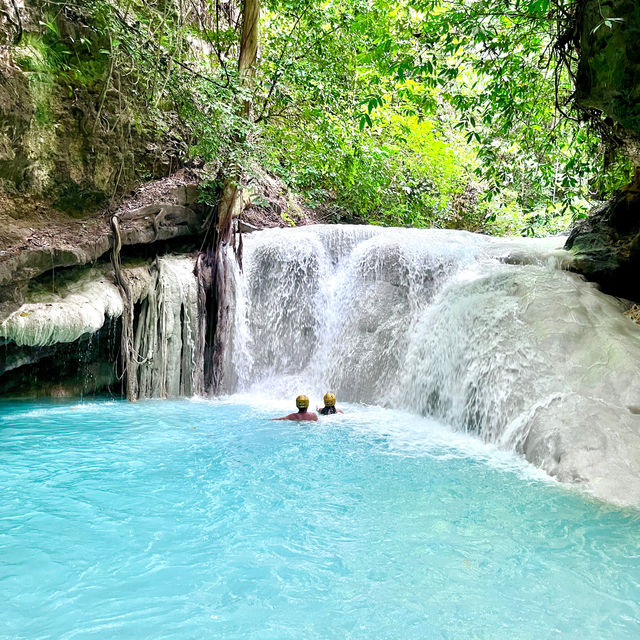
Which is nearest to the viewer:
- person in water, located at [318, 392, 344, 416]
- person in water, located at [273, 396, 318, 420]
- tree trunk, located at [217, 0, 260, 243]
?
person in water, located at [273, 396, 318, 420]

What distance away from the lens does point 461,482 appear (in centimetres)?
448

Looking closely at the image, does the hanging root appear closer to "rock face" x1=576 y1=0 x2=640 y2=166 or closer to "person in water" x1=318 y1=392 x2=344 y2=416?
"person in water" x1=318 y1=392 x2=344 y2=416

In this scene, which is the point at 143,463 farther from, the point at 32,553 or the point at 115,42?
the point at 115,42

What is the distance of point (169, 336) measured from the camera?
845cm

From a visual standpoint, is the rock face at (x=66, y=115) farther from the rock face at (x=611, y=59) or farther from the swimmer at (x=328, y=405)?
the rock face at (x=611, y=59)

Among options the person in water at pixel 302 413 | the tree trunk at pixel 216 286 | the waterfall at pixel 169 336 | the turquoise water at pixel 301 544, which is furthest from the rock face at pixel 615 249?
the waterfall at pixel 169 336

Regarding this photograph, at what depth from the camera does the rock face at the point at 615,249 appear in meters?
7.13

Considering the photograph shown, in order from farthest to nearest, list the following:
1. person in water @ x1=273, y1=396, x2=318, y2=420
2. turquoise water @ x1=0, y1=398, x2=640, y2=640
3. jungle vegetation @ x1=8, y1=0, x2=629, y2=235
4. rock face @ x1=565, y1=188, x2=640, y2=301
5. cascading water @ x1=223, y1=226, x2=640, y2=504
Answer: rock face @ x1=565, y1=188, x2=640, y2=301, person in water @ x1=273, y1=396, x2=318, y2=420, jungle vegetation @ x1=8, y1=0, x2=629, y2=235, cascading water @ x1=223, y1=226, x2=640, y2=504, turquoise water @ x1=0, y1=398, x2=640, y2=640

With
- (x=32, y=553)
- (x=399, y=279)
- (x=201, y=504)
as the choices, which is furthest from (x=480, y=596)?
(x=399, y=279)

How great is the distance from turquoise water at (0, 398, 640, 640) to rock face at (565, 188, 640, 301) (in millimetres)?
Result: 3511

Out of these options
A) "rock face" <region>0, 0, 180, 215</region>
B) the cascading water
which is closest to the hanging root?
"rock face" <region>0, 0, 180, 215</region>

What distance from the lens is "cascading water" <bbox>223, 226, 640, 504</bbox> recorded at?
5172 millimetres

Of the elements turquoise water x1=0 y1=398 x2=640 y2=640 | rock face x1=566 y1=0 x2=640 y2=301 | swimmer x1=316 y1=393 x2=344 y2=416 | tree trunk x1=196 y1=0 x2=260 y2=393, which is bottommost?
swimmer x1=316 y1=393 x2=344 y2=416

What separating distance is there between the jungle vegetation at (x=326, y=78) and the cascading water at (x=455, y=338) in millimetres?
1180
